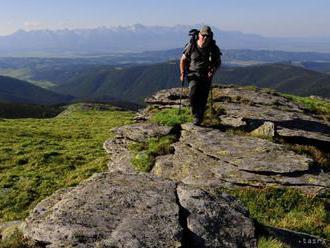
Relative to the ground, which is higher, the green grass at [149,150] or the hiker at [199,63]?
the hiker at [199,63]

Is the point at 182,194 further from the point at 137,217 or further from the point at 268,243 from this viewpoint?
the point at 268,243

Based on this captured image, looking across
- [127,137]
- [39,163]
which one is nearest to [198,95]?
[127,137]

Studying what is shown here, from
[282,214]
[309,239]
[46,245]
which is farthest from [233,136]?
[46,245]

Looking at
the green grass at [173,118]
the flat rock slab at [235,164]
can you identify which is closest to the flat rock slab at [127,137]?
the green grass at [173,118]

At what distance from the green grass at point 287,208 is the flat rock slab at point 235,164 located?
1.37 feet

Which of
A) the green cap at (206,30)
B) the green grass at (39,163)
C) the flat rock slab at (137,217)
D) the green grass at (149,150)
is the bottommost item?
the green grass at (39,163)

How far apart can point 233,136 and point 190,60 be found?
4.58 metres

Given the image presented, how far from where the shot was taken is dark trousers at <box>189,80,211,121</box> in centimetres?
2295

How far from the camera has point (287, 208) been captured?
1555 centimetres

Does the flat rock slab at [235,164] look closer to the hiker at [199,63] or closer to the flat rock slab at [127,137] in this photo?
the flat rock slab at [127,137]

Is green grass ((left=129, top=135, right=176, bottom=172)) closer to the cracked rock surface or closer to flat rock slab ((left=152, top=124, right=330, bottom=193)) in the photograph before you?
the cracked rock surface

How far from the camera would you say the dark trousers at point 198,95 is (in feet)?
75.3

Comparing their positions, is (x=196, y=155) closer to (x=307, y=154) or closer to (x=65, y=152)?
(x=307, y=154)

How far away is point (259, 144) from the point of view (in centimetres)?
1967
